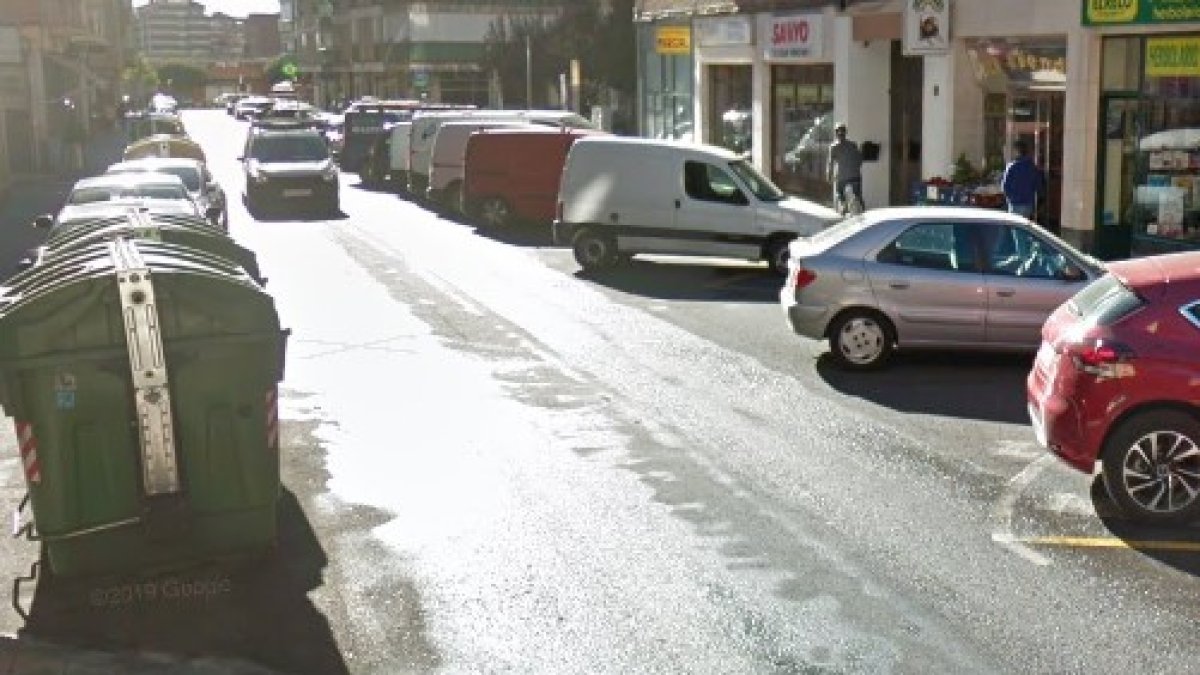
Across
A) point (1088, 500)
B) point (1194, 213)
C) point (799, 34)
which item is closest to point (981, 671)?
point (1088, 500)

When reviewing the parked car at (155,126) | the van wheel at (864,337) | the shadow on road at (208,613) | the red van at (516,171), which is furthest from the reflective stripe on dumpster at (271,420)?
the parked car at (155,126)

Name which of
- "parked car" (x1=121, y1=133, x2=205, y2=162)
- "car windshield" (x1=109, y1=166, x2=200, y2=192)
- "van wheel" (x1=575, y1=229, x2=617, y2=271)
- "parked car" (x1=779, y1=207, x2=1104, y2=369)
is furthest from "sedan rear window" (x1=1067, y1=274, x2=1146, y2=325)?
"parked car" (x1=121, y1=133, x2=205, y2=162)

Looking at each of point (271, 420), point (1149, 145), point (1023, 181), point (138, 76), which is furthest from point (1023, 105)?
point (138, 76)

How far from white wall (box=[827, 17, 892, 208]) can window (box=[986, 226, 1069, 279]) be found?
48.7 feet

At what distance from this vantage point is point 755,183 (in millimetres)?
20297

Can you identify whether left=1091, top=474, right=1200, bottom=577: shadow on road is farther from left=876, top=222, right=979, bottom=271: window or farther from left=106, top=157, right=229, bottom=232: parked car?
left=106, top=157, right=229, bottom=232: parked car

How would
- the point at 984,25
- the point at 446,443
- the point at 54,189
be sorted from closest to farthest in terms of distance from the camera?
the point at 446,443 → the point at 984,25 → the point at 54,189

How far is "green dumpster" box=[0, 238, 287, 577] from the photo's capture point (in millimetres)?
7543

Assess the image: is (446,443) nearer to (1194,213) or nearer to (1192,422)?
(1192,422)

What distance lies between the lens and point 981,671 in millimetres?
6559

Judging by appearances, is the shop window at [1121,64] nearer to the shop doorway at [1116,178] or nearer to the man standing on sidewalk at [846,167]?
the shop doorway at [1116,178]

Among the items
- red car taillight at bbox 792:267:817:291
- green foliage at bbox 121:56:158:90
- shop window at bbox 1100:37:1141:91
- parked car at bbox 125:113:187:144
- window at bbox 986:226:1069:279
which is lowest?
red car taillight at bbox 792:267:817:291

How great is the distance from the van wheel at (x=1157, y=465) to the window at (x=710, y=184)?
1162 cm

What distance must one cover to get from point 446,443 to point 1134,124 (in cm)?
1272
